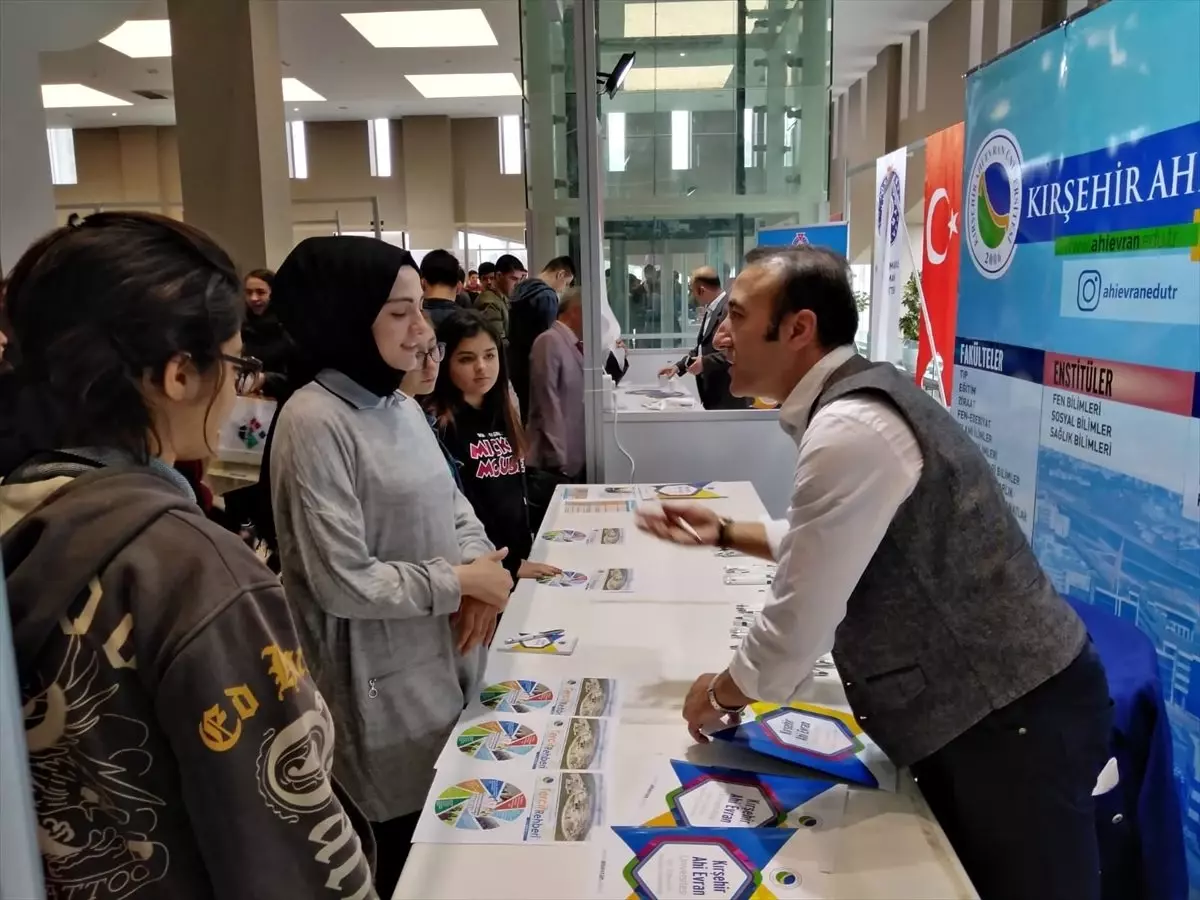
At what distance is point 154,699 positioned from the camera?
0.66 m

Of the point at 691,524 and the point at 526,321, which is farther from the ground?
the point at 526,321

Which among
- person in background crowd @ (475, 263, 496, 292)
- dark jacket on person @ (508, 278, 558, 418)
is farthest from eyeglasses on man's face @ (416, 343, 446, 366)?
person in background crowd @ (475, 263, 496, 292)

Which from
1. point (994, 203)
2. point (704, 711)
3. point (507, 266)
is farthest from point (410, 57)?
point (704, 711)

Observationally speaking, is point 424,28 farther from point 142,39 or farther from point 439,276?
point 439,276

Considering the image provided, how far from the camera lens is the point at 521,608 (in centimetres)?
188

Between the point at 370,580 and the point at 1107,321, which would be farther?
the point at 1107,321

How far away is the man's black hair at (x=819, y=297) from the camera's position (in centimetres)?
136

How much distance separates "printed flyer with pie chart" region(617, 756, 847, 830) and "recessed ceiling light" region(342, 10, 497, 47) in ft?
24.4

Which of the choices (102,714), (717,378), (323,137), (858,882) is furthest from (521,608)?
(323,137)

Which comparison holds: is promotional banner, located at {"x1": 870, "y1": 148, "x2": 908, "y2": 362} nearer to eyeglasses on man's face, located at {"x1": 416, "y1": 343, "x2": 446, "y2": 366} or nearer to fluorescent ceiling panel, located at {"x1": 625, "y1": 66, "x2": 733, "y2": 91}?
fluorescent ceiling panel, located at {"x1": 625, "y1": 66, "x2": 733, "y2": 91}

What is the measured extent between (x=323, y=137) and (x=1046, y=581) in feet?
44.0

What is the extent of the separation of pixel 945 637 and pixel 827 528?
0.71 ft

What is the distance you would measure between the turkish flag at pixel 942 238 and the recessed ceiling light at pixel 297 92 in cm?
798

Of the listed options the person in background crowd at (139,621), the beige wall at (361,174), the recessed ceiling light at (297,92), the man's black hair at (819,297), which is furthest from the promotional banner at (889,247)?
the beige wall at (361,174)
